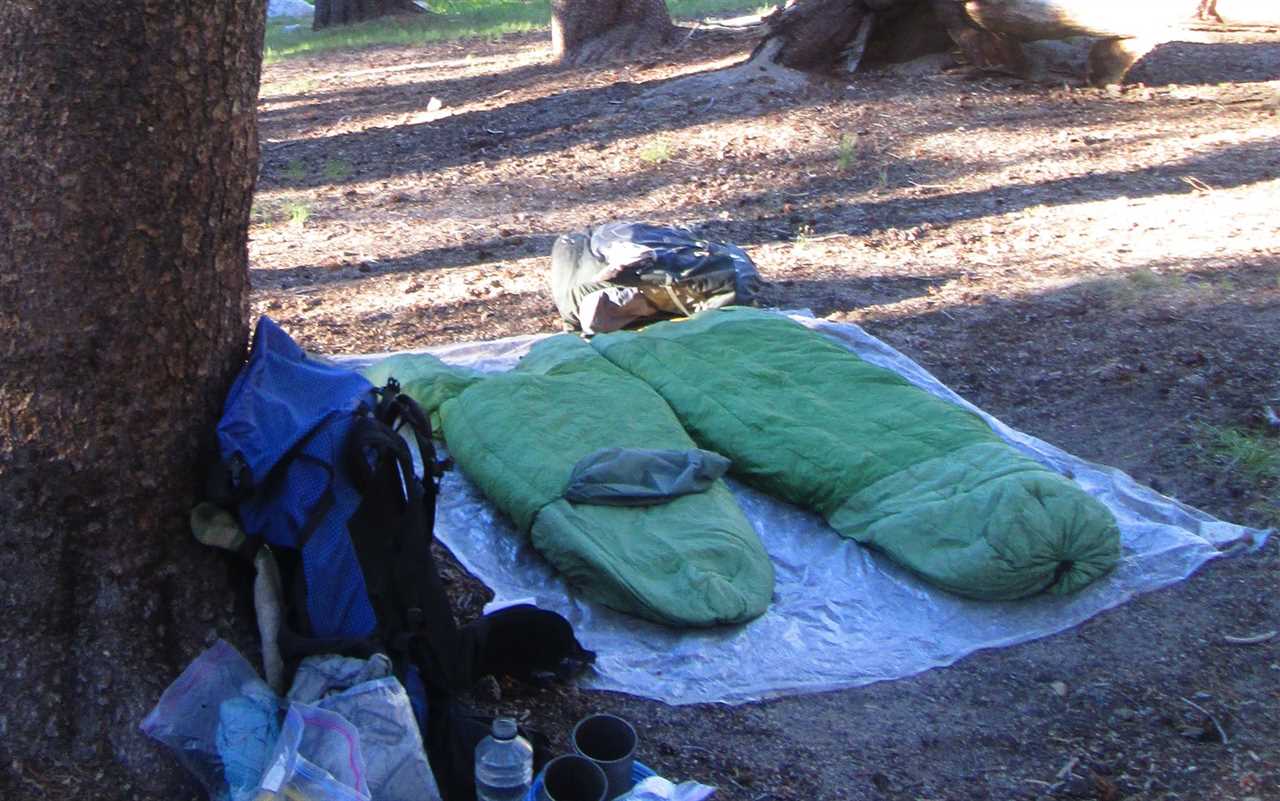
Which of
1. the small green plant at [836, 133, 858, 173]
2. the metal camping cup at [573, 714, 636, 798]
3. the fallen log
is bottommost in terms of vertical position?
the metal camping cup at [573, 714, 636, 798]

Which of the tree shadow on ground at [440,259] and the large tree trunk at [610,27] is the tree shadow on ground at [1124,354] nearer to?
the tree shadow on ground at [440,259]

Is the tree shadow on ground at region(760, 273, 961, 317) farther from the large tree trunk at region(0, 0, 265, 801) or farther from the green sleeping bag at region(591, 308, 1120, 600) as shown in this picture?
the large tree trunk at region(0, 0, 265, 801)

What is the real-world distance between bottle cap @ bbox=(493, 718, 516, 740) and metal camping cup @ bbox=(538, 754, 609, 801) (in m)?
→ 0.09

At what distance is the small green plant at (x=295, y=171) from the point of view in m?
7.98

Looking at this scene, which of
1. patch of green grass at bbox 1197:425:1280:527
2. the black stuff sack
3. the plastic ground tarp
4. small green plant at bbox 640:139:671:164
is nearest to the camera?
the plastic ground tarp

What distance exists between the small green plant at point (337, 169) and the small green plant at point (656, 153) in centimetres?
176

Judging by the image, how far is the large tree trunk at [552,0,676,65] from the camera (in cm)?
1032

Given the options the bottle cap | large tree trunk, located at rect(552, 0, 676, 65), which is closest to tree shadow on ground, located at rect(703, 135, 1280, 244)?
large tree trunk, located at rect(552, 0, 676, 65)

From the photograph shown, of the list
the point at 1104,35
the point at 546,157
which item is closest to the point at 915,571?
the point at 546,157

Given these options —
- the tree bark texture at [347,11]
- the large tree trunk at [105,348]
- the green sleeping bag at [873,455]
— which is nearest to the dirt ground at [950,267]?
the green sleeping bag at [873,455]

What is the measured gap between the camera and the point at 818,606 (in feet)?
11.7

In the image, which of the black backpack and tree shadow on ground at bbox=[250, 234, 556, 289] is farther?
tree shadow on ground at bbox=[250, 234, 556, 289]

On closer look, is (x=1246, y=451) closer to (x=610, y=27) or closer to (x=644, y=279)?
(x=644, y=279)

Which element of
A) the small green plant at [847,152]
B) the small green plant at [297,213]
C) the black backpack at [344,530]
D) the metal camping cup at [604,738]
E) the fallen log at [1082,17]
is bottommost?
the small green plant at [297,213]
